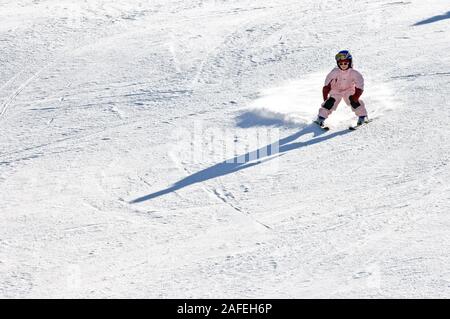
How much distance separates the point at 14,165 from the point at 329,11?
6922 mm

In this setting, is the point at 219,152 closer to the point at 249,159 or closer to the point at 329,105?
the point at 249,159

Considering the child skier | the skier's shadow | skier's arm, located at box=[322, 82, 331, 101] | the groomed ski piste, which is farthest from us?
skier's arm, located at box=[322, 82, 331, 101]

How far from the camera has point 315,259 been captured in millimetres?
10273

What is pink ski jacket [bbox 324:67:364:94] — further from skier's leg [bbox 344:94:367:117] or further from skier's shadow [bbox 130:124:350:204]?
skier's shadow [bbox 130:124:350:204]

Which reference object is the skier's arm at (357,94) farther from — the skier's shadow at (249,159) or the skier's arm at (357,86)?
the skier's shadow at (249,159)

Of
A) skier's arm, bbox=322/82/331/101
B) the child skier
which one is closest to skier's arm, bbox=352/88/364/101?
the child skier

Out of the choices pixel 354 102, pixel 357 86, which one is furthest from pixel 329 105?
pixel 357 86

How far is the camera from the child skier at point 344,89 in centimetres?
1304

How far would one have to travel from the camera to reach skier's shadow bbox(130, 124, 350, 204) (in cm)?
1203

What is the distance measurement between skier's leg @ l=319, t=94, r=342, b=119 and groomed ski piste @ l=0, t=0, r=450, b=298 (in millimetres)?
286

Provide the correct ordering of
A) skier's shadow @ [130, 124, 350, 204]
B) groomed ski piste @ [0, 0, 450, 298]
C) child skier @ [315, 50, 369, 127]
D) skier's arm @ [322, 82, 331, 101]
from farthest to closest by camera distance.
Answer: skier's arm @ [322, 82, 331, 101]
child skier @ [315, 50, 369, 127]
skier's shadow @ [130, 124, 350, 204]
groomed ski piste @ [0, 0, 450, 298]

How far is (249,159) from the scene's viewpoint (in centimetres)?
1259

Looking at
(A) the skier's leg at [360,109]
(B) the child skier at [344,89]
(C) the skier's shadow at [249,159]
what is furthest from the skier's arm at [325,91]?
(C) the skier's shadow at [249,159]

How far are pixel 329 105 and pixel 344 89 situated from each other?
277 mm
